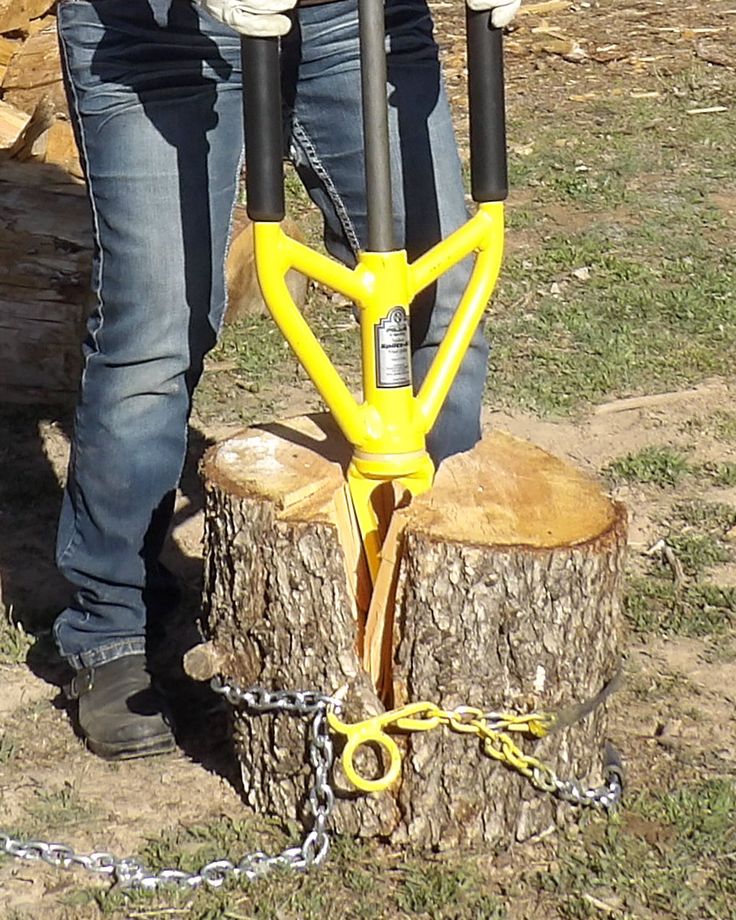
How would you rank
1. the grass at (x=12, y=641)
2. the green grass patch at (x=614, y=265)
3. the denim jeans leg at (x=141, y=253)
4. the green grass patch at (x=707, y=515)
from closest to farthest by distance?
1. the denim jeans leg at (x=141, y=253)
2. the grass at (x=12, y=641)
3. the green grass patch at (x=707, y=515)
4. the green grass patch at (x=614, y=265)

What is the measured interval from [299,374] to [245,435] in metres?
2.26

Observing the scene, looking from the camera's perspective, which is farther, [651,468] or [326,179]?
[651,468]

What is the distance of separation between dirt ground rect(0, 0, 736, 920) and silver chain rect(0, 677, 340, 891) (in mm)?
76

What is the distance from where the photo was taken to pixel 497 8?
2711 millimetres

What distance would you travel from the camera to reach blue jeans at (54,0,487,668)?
9.60ft

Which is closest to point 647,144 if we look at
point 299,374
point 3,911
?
point 299,374

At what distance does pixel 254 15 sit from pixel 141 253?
575 mm

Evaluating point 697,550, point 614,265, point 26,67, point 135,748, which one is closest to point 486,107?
point 135,748

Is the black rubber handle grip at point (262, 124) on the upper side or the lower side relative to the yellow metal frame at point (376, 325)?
upper

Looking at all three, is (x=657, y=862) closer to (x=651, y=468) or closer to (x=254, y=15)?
(x=254, y=15)

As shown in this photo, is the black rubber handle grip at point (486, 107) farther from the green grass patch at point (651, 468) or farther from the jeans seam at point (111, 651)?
the green grass patch at point (651, 468)

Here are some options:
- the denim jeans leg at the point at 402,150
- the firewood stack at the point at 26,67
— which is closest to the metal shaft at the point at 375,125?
the denim jeans leg at the point at 402,150

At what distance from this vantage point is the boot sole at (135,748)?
3.25m

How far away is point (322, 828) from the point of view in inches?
112
